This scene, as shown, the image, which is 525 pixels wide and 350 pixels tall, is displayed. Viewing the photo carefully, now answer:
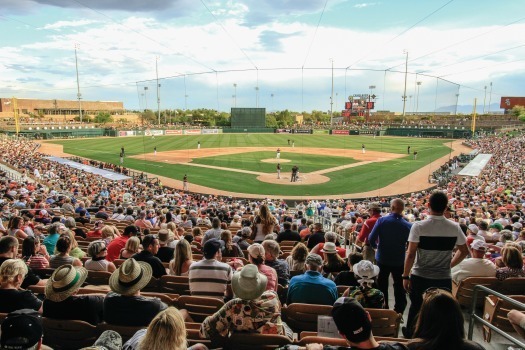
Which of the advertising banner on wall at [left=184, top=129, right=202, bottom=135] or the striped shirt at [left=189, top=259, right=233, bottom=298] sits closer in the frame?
the striped shirt at [left=189, top=259, right=233, bottom=298]

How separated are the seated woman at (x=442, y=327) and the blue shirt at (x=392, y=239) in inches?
108

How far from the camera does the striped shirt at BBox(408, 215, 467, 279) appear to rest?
4617 millimetres

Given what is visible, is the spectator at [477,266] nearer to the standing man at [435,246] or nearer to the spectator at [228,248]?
the standing man at [435,246]

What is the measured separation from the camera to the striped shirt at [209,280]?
480cm

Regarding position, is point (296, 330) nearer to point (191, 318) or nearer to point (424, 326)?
point (191, 318)

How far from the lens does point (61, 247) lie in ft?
19.8

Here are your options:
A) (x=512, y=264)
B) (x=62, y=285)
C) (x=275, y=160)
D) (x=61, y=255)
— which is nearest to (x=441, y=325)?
(x=62, y=285)

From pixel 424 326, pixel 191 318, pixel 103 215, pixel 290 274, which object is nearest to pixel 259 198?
pixel 103 215

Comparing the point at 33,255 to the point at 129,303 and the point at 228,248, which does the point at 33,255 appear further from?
the point at 129,303

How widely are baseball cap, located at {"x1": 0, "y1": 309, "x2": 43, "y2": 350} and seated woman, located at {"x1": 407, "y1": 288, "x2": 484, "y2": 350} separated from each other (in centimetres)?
289

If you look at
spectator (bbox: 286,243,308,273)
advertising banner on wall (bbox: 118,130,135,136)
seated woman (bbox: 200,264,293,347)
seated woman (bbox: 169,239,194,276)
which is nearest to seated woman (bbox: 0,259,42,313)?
seated woman (bbox: 169,239,194,276)

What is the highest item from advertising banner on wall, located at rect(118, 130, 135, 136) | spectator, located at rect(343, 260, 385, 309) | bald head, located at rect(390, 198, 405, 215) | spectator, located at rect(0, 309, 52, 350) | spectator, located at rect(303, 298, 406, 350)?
bald head, located at rect(390, 198, 405, 215)

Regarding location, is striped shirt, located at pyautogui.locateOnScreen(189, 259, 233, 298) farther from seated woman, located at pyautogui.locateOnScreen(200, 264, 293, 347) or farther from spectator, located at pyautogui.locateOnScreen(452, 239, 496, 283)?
spectator, located at pyautogui.locateOnScreen(452, 239, 496, 283)

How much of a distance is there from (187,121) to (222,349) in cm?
12719
